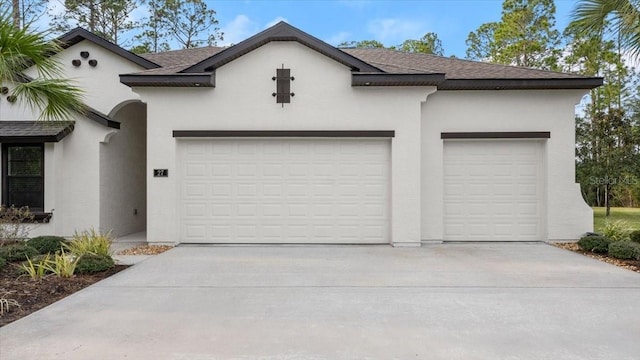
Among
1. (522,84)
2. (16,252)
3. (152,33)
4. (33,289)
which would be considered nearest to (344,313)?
(33,289)

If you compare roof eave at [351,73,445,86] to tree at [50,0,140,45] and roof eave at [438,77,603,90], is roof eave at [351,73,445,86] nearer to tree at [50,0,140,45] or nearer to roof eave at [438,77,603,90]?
roof eave at [438,77,603,90]

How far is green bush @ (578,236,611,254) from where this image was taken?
27.4ft

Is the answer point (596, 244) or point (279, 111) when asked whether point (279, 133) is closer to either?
point (279, 111)

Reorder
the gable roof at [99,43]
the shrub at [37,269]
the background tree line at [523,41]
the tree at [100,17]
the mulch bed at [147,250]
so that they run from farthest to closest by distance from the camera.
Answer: the tree at [100,17] < the background tree line at [523,41] < the gable roof at [99,43] < the mulch bed at [147,250] < the shrub at [37,269]

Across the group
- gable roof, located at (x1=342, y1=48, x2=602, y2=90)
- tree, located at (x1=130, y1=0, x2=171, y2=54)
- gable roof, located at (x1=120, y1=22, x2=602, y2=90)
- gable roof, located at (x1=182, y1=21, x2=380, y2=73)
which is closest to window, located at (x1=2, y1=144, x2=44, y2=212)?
gable roof, located at (x1=120, y1=22, x2=602, y2=90)

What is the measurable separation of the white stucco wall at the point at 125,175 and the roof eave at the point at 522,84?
842cm

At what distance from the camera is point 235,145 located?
9.43 m

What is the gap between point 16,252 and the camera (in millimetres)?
7305

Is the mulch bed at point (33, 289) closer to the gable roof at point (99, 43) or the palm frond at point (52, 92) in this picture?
the palm frond at point (52, 92)

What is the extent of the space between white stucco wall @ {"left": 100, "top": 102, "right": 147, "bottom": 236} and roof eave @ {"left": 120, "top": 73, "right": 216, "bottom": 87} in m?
2.27

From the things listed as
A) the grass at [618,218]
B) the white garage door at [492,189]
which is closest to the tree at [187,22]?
the white garage door at [492,189]

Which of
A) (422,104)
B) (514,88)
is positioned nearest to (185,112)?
(422,104)

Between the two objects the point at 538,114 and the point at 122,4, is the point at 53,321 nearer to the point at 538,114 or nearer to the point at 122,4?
the point at 538,114

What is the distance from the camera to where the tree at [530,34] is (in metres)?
22.5
